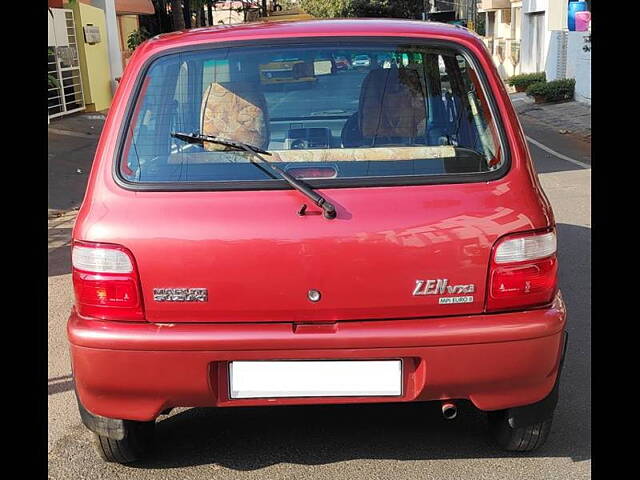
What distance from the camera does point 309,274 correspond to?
2787 mm

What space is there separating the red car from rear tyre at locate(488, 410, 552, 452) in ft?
0.91

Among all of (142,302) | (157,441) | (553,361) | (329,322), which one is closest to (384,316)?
(329,322)

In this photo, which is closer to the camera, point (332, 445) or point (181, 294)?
point (181, 294)

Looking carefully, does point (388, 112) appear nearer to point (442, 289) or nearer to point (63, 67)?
point (442, 289)

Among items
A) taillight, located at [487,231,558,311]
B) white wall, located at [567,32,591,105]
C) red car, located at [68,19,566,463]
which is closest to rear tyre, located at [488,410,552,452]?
red car, located at [68,19,566,463]

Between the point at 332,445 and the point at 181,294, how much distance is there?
1.07m

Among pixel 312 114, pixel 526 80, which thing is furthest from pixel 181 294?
pixel 526 80

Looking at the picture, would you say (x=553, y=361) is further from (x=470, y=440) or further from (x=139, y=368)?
(x=139, y=368)

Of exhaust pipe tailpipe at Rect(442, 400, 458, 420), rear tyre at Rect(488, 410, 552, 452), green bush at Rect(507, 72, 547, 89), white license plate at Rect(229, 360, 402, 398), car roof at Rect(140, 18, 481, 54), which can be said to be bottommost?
green bush at Rect(507, 72, 547, 89)

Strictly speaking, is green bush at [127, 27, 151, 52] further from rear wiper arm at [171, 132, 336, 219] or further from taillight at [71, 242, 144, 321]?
taillight at [71, 242, 144, 321]

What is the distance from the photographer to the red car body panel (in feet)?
9.11

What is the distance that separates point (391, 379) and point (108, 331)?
100 cm

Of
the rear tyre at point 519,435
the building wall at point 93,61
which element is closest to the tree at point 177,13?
the building wall at point 93,61

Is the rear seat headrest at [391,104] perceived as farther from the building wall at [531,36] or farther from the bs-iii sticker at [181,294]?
the building wall at [531,36]
